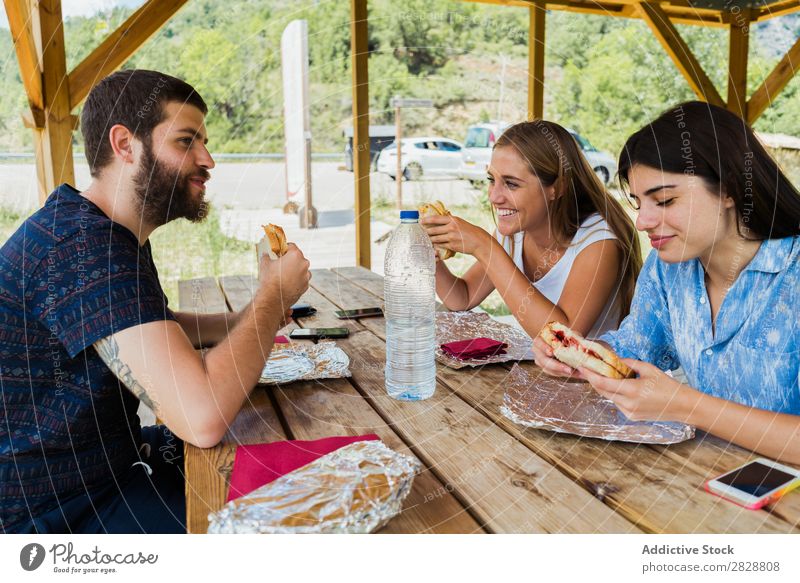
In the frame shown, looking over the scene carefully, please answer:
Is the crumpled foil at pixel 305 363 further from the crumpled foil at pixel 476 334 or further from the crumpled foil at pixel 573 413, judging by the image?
the crumpled foil at pixel 573 413

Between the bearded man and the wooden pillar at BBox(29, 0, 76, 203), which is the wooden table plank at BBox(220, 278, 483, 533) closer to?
the bearded man

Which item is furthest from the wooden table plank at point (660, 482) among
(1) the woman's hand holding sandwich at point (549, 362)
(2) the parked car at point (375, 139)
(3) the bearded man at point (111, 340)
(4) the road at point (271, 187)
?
(2) the parked car at point (375, 139)

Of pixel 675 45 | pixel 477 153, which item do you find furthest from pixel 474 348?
pixel 477 153

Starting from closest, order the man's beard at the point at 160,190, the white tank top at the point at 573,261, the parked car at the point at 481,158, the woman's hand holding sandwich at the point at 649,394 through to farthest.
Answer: the woman's hand holding sandwich at the point at 649,394 < the man's beard at the point at 160,190 < the white tank top at the point at 573,261 < the parked car at the point at 481,158

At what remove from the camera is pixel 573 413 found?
4.11ft

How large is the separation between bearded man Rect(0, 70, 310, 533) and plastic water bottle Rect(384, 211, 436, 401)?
12.1 inches

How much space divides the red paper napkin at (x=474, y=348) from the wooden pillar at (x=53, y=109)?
310 centimetres

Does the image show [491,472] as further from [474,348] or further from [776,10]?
[776,10]

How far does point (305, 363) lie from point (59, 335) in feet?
1.91

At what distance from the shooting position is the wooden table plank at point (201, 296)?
2.45 meters

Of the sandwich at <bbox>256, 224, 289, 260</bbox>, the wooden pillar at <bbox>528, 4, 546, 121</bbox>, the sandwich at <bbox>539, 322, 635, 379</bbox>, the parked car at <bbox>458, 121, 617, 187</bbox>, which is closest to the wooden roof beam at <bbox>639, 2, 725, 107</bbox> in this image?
the wooden pillar at <bbox>528, 4, 546, 121</bbox>

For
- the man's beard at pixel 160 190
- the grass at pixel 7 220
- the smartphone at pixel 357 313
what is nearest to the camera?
the man's beard at pixel 160 190

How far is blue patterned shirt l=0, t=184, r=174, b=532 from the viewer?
1212mm
